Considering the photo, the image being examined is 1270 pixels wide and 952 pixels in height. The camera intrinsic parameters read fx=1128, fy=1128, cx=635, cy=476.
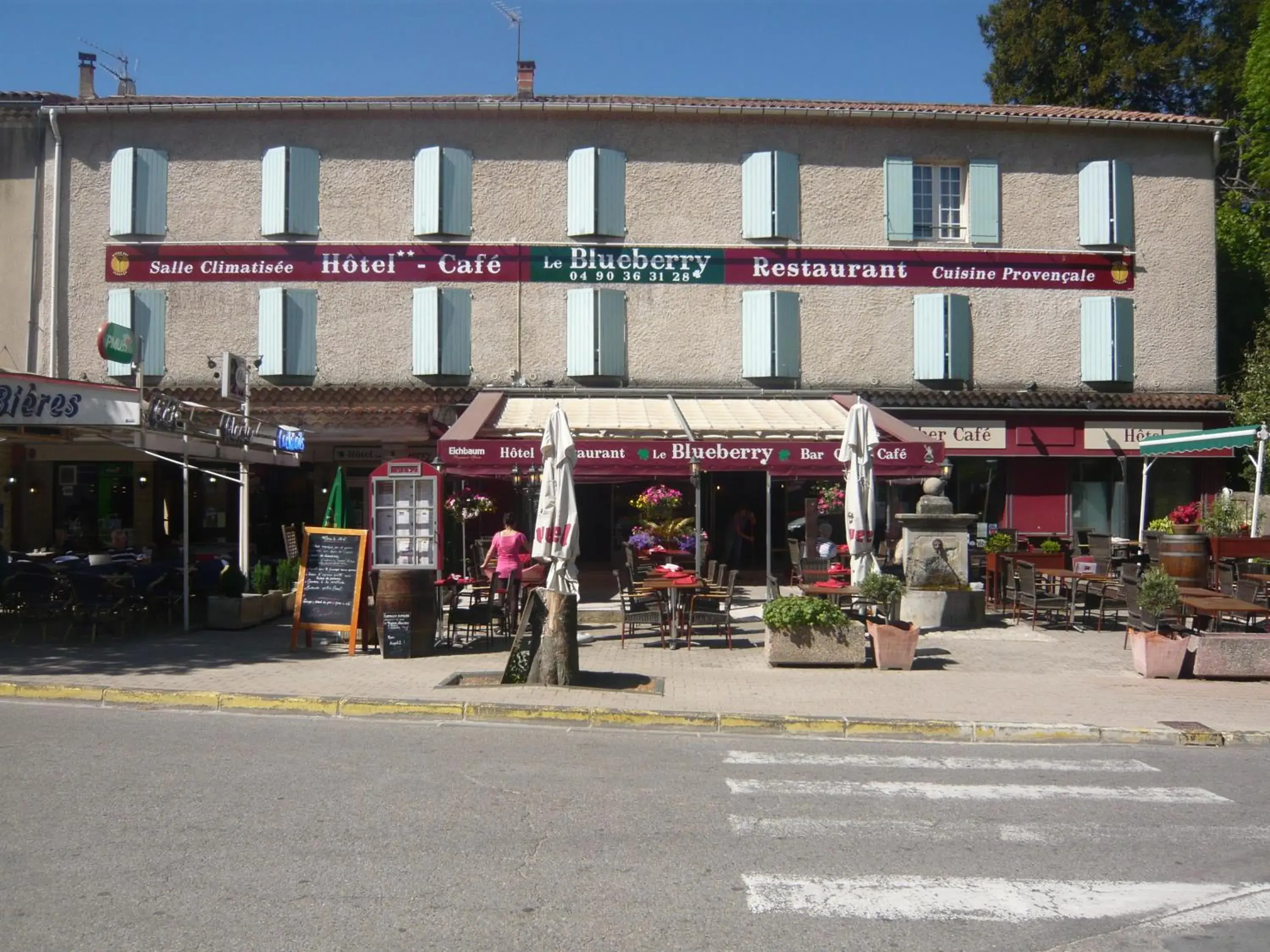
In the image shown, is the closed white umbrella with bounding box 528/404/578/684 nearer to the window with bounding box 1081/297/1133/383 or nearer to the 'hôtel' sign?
the 'hôtel' sign

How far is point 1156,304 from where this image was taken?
73.5 ft

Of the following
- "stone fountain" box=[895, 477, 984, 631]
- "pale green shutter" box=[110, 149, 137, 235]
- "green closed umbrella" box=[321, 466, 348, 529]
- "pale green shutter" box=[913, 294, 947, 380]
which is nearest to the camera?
"green closed umbrella" box=[321, 466, 348, 529]

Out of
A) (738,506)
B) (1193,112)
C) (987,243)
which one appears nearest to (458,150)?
(738,506)

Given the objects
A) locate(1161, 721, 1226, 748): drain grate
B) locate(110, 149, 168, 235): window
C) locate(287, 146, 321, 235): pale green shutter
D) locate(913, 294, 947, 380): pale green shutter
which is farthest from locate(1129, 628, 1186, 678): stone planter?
locate(110, 149, 168, 235): window

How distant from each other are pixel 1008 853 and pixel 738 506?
637 inches

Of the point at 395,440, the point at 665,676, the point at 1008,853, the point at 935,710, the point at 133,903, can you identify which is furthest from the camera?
the point at 395,440

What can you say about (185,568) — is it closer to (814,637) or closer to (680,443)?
(680,443)

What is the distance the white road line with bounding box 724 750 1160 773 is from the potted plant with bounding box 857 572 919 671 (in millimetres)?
3380

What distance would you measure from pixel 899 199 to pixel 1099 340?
4.77 m

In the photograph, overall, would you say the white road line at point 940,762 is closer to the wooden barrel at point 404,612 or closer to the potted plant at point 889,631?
the potted plant at point 889,631

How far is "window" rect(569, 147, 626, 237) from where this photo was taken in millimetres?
21406

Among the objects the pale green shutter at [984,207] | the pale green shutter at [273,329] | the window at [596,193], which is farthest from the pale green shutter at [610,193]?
the pale green shutter at [984,207]

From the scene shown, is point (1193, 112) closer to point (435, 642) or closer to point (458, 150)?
point (458, 150)

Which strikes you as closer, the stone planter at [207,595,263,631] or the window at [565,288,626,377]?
the stone planter at [207,595,263,631]
